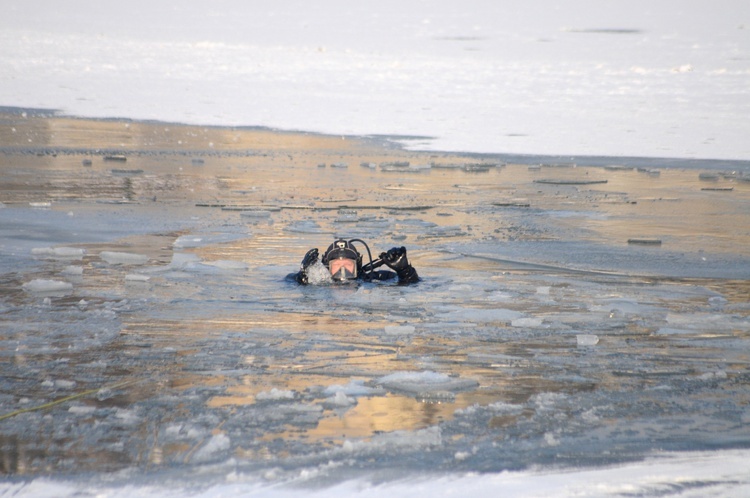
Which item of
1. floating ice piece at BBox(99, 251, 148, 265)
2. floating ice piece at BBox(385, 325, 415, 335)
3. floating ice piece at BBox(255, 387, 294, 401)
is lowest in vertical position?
floating ice piece at BBox(255, 387, 294, 401)

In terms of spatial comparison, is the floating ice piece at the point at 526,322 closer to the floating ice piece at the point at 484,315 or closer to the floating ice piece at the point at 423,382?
the floating ice piece at the point at 484,315

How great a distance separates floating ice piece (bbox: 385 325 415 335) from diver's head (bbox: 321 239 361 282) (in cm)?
147

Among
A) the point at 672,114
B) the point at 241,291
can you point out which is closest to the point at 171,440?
the point at 241,291

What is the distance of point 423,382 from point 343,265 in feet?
8.87

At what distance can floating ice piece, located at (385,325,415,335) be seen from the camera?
270 inches

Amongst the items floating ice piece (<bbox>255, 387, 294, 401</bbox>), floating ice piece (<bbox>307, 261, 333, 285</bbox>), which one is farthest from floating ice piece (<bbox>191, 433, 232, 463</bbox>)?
floating ice piece (<bbox>307, 261, 333, 285</bbox>)

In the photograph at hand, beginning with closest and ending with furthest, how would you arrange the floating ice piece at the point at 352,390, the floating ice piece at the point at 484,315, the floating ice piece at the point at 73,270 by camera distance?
the floating ice piece at the point at 352,390 < the floating ice piece at the point at 484,315 < the floating ice piece at the point at 73,270

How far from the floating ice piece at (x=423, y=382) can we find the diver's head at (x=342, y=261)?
2.54 metres

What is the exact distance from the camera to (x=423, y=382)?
574 centimetres

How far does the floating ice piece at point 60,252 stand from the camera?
30.2 ft

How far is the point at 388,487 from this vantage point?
4.40 metres

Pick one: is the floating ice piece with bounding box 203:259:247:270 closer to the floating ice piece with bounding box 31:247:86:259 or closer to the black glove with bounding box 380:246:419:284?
the floating ice piece with bounding box 31:247:86:259

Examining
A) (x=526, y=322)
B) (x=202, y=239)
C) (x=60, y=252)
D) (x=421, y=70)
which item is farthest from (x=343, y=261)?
(x=421, y=70)

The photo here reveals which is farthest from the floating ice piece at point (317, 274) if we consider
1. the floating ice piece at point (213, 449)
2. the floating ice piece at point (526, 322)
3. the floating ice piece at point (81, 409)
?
the floating ice piece at point (213, 449)
